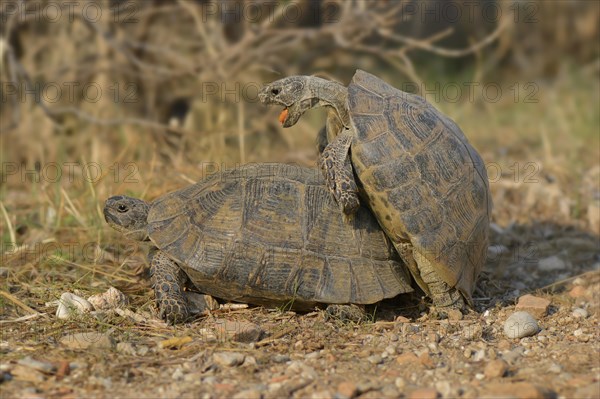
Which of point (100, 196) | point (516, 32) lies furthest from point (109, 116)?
point (516, 32)

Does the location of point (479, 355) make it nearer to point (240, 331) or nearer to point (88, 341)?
point (240, 331)

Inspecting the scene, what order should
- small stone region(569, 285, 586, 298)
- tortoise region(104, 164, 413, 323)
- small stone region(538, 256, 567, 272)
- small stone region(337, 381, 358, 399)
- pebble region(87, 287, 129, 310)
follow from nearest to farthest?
small stone region(337, 381, 358, 399) → tortoise region(104, 164, 413, 323) → pebble region(87, 287, 129, 310) → small stone region(569, 285, 586, 298) → small stone region(538, 256, 567, 272)

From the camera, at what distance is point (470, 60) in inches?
474

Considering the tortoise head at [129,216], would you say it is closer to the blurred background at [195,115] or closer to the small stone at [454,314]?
the blurred background at [195,115]

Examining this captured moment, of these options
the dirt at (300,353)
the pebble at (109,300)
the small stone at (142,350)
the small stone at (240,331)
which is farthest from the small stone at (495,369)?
the pebble at (109,300)

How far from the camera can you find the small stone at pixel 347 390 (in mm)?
3283

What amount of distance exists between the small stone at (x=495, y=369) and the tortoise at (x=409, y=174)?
0.85m

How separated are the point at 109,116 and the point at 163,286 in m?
4.17

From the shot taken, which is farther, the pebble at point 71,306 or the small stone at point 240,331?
the pebble at point 71,306

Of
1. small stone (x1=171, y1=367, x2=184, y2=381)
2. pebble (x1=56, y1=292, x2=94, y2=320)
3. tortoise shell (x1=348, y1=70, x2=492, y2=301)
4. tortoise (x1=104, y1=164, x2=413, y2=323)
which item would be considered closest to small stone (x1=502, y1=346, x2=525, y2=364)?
tortoise shell (x1=348, y1=70, x2=492, y2=301)

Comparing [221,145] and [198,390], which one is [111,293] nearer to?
[198,390]

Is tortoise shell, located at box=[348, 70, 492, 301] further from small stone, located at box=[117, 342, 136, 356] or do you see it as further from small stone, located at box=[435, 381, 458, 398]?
small stone, located at box=[117, 342, 136, 356]

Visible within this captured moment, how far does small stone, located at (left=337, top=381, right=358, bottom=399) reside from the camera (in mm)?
3283

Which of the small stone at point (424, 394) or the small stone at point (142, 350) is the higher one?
the small stone at point (142, 350)
